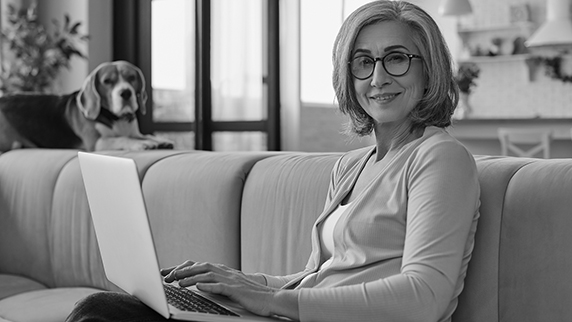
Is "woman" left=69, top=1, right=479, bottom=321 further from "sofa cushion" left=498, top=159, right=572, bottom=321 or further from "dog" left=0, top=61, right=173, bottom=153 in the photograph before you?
"dog" left=0, top=61, right=173, bottom=153

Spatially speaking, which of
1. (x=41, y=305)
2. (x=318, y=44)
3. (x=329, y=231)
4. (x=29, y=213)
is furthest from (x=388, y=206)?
(x=318, y=44)

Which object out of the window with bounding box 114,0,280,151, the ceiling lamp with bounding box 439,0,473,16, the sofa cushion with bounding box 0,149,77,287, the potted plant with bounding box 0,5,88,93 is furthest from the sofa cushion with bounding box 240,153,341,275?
the ceiling lamp with bounding box 439,0,473,16

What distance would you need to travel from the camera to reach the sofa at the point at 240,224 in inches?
59.2

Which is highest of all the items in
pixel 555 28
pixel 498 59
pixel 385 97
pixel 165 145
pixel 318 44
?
pixel 555 28

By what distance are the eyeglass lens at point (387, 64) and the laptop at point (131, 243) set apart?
1.79 feet

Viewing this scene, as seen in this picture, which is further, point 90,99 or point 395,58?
point 90,99

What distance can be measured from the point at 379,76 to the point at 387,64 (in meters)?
0.03

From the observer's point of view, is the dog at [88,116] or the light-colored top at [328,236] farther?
the dog at [88,116]

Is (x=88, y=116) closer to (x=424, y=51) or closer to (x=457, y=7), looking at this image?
(x=424, y=51)

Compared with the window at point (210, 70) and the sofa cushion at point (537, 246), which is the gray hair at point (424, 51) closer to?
the sofa cushion at point (537, 246)

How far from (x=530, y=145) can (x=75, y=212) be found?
20.9 ft

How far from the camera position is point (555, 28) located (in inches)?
288

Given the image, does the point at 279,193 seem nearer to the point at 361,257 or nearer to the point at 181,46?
the point at 361,257

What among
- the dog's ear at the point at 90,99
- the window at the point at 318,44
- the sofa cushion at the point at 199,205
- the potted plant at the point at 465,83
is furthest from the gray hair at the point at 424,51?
the potted plant at the point at 465,83
